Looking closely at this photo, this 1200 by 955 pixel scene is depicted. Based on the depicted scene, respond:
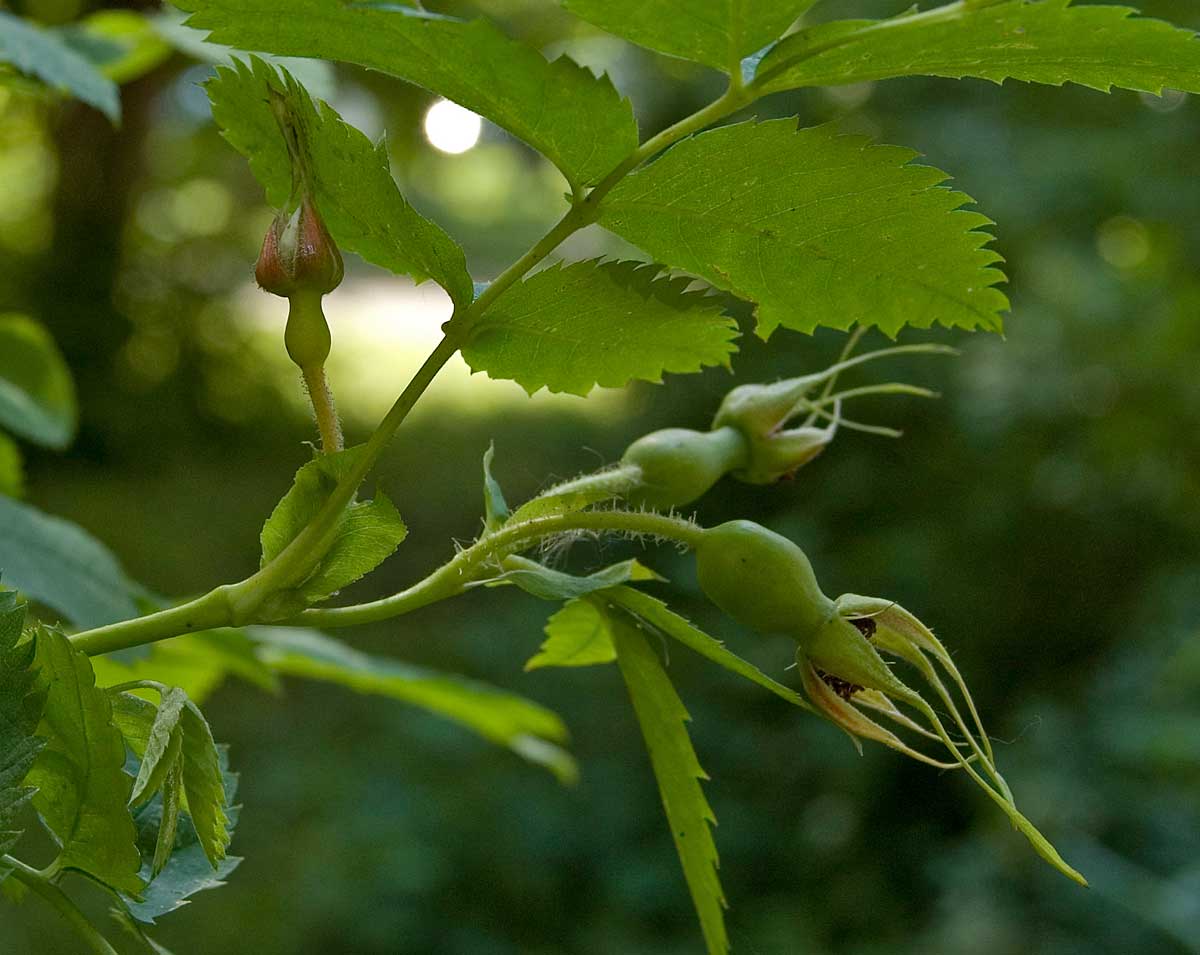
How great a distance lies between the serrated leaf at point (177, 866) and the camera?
0.56 m

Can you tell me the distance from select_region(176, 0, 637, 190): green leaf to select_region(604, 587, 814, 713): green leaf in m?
0.18

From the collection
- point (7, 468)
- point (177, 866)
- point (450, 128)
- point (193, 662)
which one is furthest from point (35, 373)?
point (177, 866)

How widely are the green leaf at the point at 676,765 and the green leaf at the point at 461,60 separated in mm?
206

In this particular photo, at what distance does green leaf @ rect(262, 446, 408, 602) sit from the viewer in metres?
0.51

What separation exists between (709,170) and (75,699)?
0.32 meters

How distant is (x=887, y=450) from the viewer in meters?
3.88

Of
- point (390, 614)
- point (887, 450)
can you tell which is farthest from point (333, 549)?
point (887, 450)

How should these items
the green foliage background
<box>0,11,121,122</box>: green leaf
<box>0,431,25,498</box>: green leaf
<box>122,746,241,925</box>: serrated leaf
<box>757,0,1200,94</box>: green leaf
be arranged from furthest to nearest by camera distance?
the green foliage background → <box>0,431,25,498</box>: green leaf → <box>0,11,121,122</box>: green leaf → <box>122,746,241,925</box>: serrated leaf → <box>757,0,1200,94</box>: green leaf

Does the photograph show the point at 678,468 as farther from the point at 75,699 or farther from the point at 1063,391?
the point at 1063,391

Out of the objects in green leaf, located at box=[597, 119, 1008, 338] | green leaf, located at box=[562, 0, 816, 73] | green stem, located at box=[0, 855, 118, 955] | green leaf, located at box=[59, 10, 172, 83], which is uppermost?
green leaf, located at box=[59, 10, 172, 83]

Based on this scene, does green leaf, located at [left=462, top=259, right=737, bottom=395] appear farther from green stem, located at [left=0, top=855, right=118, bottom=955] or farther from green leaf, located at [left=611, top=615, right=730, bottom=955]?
green stem, located at [left=0, top=855, right=118, bottom=955]

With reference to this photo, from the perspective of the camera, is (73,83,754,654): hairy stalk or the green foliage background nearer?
(73,83,754,654): hairy stalk

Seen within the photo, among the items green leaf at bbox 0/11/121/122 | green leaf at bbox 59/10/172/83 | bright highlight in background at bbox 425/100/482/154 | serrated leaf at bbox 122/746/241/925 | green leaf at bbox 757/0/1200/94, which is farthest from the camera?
green leaf at bbox 59/10/172/83

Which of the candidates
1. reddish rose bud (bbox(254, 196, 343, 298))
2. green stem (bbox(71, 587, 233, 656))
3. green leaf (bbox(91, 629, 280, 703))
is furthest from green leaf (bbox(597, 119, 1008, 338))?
green leaf (bbox(91, 629, 280, 703))
